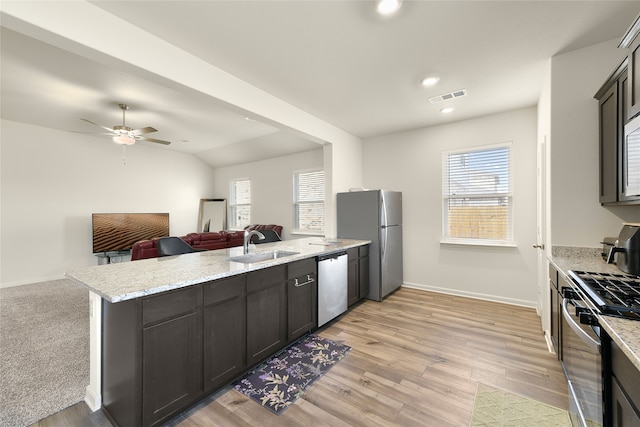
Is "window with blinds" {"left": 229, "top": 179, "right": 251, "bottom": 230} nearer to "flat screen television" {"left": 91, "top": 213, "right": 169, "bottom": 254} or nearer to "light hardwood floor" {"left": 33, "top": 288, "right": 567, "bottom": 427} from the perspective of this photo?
"flat screen television" {"left": 91, "top": 213, "right": 169, "bottom": 254}

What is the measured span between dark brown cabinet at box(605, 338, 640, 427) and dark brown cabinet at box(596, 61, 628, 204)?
4.68 feet

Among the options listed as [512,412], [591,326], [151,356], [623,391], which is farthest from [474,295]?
[151,356]

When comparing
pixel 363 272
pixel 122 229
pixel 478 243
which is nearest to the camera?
pixel 363 272

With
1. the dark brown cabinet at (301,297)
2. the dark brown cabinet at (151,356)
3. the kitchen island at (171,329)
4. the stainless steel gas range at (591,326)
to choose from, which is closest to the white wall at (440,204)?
the stainless steel gas range at (591,326)

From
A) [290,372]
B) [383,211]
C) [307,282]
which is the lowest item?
[290,372]

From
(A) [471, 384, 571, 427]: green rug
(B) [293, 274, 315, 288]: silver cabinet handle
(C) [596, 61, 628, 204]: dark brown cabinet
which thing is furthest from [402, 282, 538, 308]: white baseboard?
(B) [293, 274, 315, 288]: silver cabinet handle

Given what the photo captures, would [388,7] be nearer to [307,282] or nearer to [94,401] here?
[307,282]

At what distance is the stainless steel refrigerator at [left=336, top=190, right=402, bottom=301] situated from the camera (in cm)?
385

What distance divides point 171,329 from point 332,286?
1.84m

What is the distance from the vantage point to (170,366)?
161 cm

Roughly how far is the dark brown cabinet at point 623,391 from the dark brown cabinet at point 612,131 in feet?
4.68

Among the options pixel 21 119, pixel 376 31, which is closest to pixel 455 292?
pixel 376 31

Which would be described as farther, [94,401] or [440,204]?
[440,204]

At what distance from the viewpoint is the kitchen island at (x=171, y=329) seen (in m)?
1.50
